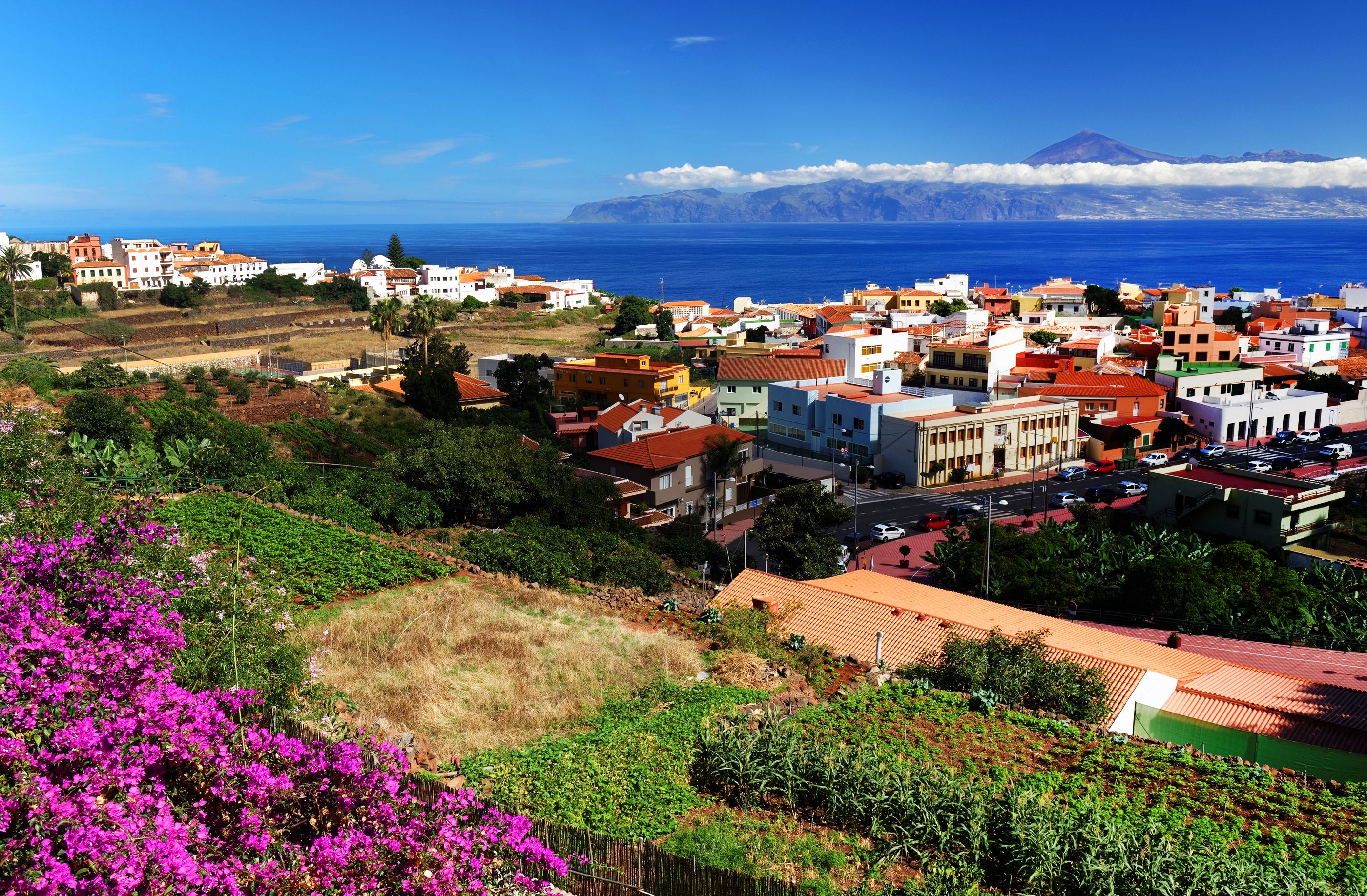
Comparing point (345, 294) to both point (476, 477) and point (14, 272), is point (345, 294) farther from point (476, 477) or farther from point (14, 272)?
point (476, 477)

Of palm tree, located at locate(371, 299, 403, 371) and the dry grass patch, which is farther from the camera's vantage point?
palm tree, located at locate(371, 299, 403, 371)

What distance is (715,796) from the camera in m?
8.87

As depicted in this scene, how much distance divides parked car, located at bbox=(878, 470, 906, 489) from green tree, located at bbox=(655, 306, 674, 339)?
38.8 meters

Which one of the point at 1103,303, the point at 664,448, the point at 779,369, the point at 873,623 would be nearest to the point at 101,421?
the point at 664,448

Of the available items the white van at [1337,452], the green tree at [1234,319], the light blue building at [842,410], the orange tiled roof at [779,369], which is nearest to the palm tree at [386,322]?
the orange tiled roof at [779,369]

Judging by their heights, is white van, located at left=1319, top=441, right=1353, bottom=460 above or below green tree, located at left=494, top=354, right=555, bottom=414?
below

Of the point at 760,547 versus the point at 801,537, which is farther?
the point at 760,547

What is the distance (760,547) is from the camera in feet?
99.8

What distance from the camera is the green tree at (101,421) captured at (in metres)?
27.2

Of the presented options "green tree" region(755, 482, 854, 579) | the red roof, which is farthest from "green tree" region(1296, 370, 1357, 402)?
"green tree" region(755, 482, 854, 579)

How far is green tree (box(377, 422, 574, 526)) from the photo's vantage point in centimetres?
2650

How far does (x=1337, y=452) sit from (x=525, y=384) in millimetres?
37548

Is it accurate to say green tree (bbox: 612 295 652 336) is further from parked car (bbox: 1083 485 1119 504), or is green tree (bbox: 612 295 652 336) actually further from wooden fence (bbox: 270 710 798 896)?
wooden fence (bbox: 270 710 798 896)

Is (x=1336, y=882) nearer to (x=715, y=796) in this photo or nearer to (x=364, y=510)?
(x=715, y=796)
